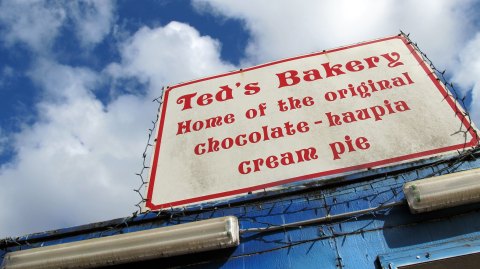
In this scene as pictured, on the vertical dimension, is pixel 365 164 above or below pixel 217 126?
below

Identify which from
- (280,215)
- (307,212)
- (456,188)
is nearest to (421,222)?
(456,188)

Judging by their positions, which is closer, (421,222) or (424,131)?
(421,222)

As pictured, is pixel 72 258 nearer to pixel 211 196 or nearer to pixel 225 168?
pixel 211 196

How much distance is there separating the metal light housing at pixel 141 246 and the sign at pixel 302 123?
628mm

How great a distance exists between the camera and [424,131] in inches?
157

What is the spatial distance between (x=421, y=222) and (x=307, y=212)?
35.8 inches

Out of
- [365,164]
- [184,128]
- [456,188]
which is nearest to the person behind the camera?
[456,188]

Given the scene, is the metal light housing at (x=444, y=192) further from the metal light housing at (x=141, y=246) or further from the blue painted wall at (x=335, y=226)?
the metal light housing at (x=141, y=246)

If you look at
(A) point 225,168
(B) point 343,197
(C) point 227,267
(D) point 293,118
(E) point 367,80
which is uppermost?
(E) point 367,80

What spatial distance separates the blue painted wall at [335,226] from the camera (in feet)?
10.2

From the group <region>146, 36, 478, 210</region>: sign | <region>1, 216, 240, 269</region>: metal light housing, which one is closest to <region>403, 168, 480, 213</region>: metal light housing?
<region>146, 36, 478, 210</region>: sign

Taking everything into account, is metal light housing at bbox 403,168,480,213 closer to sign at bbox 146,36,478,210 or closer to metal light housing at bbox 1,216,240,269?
sign at bbox 146,36,478,210

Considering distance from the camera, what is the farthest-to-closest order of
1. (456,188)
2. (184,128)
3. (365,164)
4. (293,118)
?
1. (184,128)
2. (293,118)
3. (365,164)
4. (456,188)

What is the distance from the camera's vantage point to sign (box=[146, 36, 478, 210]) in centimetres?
392
